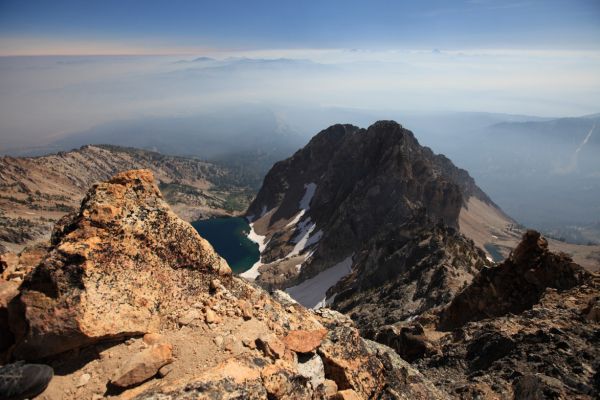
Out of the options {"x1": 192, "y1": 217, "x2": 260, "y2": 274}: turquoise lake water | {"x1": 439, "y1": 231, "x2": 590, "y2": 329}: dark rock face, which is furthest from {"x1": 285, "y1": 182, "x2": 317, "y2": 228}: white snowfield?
{"x1": 439, "y1": 231, "x2": 590, "y2": 329}: dark rock face

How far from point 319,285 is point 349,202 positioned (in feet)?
94.9

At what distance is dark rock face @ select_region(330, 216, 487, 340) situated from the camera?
41.8m

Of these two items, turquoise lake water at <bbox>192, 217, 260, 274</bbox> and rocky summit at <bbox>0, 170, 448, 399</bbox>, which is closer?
rocky summit at <bbox>0, 170, 448, 399</bbox>

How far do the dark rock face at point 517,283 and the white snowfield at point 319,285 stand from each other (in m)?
43.9

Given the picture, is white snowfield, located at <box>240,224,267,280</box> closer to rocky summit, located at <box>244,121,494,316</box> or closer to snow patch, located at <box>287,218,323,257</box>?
rocky summit, located at <box>244,121,494,316</box>

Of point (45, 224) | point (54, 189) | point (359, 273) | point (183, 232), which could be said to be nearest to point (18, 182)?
point (54, 189)

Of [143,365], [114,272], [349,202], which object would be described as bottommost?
[349,202]

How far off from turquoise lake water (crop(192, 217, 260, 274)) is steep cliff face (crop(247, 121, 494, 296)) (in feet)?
21.7

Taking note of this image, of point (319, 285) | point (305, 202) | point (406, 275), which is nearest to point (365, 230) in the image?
point (319, 285)

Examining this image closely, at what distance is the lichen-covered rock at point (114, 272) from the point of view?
9.38 metres

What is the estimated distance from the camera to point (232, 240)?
155 metres

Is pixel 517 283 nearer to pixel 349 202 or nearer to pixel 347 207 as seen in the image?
pixel 347 207

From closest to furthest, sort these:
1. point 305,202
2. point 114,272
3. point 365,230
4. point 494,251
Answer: point 114,272, point 365,230, point 305,202, point 494,251

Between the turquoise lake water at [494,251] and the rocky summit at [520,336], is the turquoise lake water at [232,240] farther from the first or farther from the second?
the turquoise lake water at [494,251]
